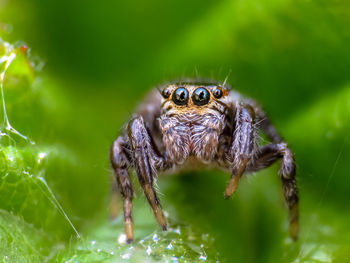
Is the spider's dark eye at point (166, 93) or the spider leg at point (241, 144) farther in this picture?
the spider's dark eye at point (166, 93)

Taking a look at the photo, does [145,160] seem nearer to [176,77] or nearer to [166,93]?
[166,93]

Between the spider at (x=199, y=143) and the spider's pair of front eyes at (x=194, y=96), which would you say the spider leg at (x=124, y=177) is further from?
the spider's pair of front eyes at (x=194, y=96)

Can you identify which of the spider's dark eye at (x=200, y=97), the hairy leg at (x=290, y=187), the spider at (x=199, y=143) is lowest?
the hairy leg at (x=290, y=187)

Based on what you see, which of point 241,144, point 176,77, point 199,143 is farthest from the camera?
point 176,77

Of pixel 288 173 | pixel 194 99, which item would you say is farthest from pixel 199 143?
pixel 288 173

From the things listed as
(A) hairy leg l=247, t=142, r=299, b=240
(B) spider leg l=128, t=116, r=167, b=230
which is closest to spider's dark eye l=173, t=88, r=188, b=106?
(B) spider leg l=128, t=116, r=167, b=230

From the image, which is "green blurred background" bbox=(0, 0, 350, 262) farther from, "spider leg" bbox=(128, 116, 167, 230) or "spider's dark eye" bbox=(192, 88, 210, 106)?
"spider's dark eye" bbox=(192, 88, 210, 106)

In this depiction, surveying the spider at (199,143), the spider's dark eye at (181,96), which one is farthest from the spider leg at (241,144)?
the spider's dark eye at (181,96)
